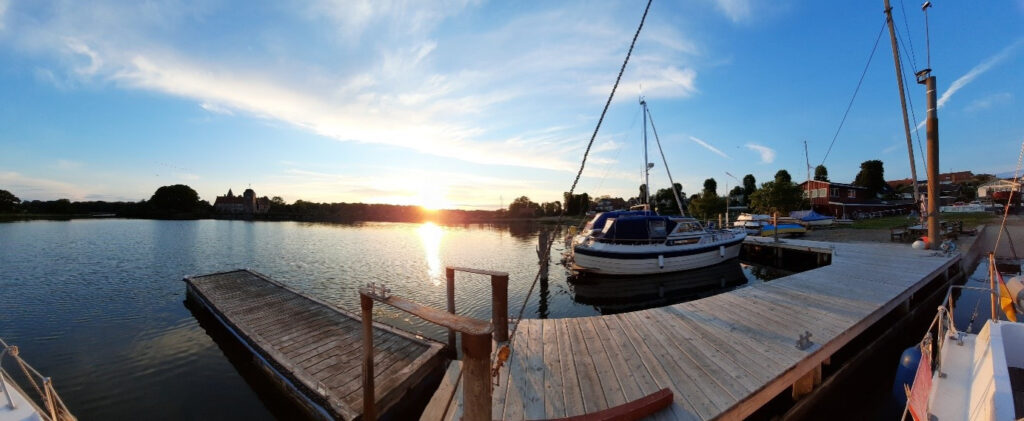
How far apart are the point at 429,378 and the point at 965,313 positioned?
15.9 metres

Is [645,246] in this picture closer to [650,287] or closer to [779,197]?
[650,287]

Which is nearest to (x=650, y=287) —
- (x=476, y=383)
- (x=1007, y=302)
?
(x=1007, y=302)

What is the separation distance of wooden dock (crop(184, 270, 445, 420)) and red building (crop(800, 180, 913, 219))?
187ft

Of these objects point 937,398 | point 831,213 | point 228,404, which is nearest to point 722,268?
point 937,398

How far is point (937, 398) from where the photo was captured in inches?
160

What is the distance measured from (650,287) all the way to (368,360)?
13492 mm

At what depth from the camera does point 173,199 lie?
124125mm

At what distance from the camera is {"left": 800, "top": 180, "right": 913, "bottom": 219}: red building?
1877 inches

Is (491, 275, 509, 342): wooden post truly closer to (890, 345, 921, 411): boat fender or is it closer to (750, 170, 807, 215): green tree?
(890, 345, 921, 411): boat fender

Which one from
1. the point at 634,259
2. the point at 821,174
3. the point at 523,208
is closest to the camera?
the point at 634,259

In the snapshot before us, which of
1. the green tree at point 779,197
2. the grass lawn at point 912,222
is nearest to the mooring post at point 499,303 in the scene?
the grass lawn at point 912,222

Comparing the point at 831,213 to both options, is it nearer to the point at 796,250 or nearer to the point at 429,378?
the point at 796,250

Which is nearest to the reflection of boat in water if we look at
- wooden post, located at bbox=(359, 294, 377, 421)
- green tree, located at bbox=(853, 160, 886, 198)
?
wooden post, located at bbox=(359, 294, 377, 421)

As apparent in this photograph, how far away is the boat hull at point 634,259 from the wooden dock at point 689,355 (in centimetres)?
696
